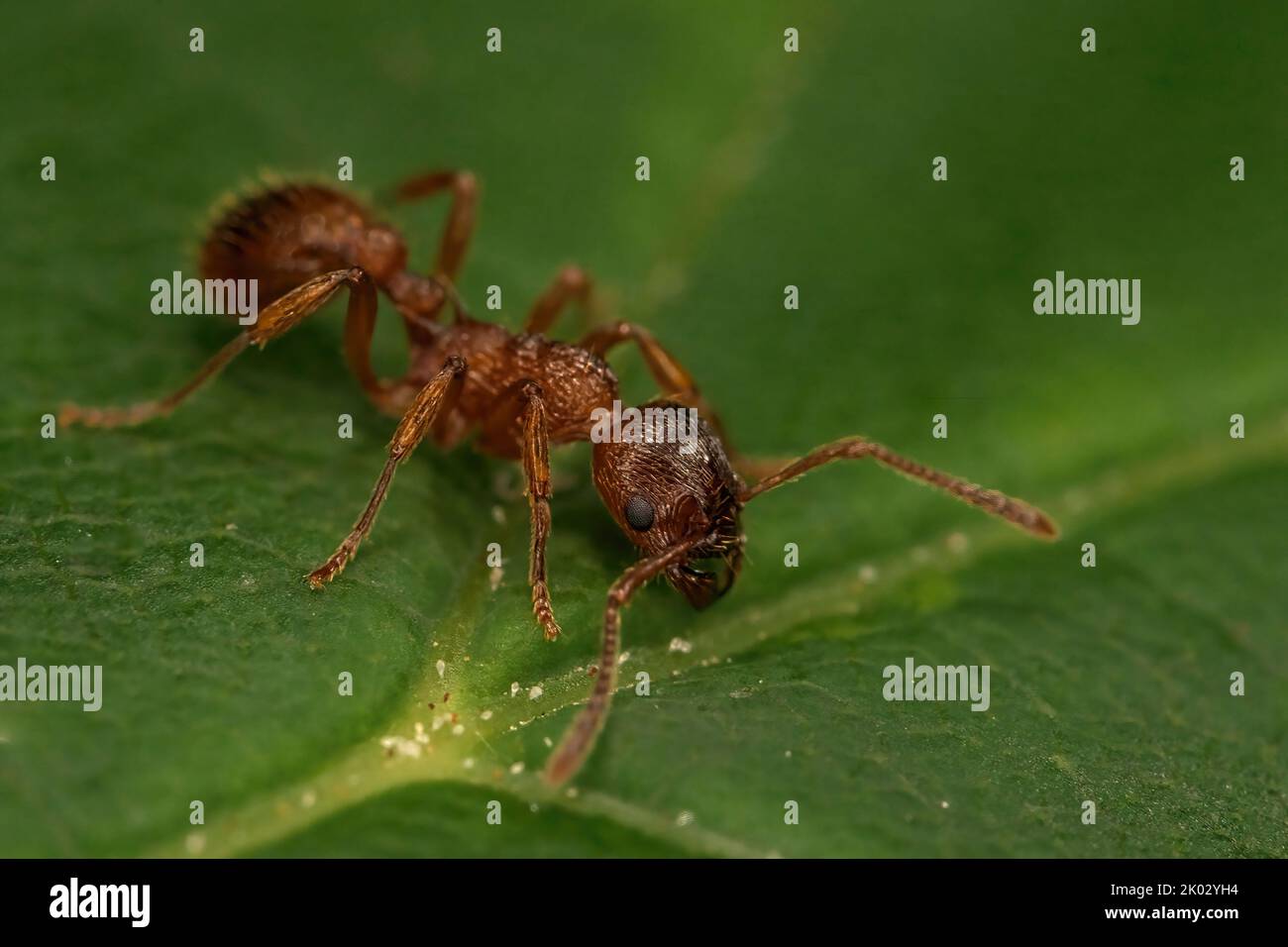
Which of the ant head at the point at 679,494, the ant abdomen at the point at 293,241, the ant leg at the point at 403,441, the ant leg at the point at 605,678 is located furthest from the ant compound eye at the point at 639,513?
the ant abdomen at the point at 293,241

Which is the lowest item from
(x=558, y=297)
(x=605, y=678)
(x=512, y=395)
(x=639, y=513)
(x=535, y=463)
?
(x=605, y=678)

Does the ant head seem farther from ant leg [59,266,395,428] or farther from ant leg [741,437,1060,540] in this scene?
ant leg [59,266,395,428]

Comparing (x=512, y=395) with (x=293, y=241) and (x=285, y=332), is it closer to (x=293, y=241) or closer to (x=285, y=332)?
(x=285, y=332)

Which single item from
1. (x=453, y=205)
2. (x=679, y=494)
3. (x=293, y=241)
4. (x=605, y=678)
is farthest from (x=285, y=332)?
(x=605, y=678)

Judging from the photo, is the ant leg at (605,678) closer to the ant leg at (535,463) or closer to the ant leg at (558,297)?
the ant leg at (535,463)
